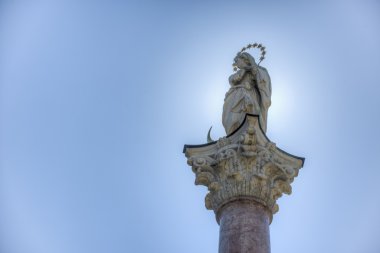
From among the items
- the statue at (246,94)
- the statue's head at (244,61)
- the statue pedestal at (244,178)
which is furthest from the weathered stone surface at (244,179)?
the statue's head at (244,61)

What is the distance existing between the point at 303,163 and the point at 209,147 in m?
2.07

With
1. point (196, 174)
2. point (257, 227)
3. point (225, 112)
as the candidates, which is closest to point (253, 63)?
point (225, 112)

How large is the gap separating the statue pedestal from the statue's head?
10.3 feet

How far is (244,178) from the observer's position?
11438mm

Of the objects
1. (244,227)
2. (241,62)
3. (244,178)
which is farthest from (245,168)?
(241,62)

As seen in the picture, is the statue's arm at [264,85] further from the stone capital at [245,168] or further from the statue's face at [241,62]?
the stone capital at [245,168]

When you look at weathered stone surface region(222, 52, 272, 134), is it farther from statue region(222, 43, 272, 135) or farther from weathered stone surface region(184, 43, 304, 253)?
weathered stone surface region(184, 43, 304, 253)

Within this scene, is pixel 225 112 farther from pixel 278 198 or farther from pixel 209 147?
pixel 278 198

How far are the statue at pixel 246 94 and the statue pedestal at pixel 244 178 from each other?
135 cm

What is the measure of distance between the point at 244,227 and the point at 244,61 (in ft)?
18.6

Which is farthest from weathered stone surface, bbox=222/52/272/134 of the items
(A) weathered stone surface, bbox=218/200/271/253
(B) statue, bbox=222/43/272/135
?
(A) weathered stone surface, bbox=218/200/271/253

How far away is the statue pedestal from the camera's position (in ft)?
35.3

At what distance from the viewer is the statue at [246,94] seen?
13.7 meters

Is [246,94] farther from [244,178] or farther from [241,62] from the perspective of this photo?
[244,178]
